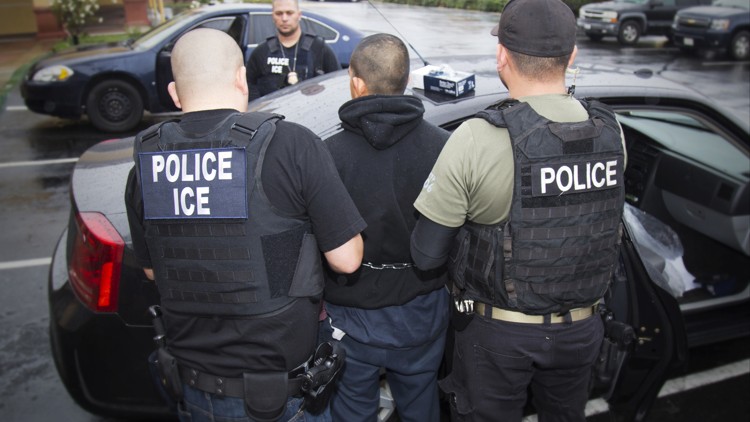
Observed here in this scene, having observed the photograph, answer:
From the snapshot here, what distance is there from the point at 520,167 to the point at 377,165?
1.58 ft

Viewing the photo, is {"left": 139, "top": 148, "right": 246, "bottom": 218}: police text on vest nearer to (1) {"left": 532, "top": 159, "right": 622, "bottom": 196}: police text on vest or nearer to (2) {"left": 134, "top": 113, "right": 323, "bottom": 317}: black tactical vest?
(2) {"left": 134, "top": 113, "right": 323, "bottom": 317}: black tactical vest

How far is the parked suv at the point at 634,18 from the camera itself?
54.8 ft

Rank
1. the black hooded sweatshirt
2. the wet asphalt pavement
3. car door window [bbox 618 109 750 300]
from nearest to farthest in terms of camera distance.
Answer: the black hooded sweatshirt → the wet asphalt pavement → car door window [bbox 618 109 750 300]

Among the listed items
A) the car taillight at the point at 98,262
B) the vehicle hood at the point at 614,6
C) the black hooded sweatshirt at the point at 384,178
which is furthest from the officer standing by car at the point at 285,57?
the vehicle hood at the point at 614,6

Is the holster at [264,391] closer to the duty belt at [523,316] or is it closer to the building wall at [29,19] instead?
the duty belt at [523,316]

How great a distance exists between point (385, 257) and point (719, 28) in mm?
15292

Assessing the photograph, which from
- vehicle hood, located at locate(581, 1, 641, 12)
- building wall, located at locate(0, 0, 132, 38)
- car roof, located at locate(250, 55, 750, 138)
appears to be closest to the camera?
car roof, located at locate(250, 55, 750, 138)

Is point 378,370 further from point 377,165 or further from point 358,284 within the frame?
point 377,165

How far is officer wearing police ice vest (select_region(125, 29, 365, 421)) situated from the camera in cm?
192

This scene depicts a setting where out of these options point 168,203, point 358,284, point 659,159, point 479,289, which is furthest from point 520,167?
point 659,159

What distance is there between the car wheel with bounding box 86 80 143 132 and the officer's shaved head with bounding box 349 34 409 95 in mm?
6791

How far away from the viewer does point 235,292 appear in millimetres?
1966

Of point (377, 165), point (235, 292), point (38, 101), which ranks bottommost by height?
point (38, 101)

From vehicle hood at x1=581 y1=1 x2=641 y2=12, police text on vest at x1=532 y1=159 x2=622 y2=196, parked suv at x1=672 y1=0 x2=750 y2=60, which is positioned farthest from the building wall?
police text on vest at x1=532 y1=159 x2=622 y2=196
